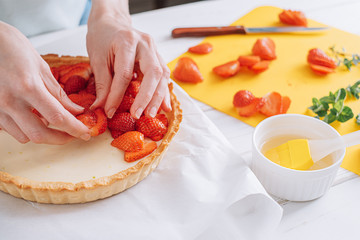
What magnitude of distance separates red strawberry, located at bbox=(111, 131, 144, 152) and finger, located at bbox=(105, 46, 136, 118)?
4.2 inches

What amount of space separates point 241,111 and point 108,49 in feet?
2.28

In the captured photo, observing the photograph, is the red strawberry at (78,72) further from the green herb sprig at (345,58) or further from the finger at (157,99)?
the green herb sprig at (345,58)

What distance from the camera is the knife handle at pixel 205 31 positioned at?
258 cm

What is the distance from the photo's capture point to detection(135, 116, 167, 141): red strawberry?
1.58 metres

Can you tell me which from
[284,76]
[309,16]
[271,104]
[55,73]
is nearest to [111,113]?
[55,73]

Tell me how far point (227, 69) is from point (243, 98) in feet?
1.09

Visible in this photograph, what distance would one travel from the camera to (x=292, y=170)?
1.38m

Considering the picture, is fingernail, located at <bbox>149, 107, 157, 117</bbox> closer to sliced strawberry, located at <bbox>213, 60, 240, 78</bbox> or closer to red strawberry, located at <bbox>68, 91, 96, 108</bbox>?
red strawberry, located at <bbox>68, 91, 96, 108</bbox>

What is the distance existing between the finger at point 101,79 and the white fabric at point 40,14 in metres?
0.85

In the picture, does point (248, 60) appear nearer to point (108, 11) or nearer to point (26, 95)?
point (108, 11)

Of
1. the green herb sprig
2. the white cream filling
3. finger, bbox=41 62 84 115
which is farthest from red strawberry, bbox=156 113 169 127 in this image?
the green herb sprig

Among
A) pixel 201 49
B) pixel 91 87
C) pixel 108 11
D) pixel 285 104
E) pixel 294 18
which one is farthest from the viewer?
pixel 294 18

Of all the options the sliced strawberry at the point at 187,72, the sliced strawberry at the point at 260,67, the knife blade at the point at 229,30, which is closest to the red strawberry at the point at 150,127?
the sliced strawberry at the point at 187,72

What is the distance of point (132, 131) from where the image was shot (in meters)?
1.54
